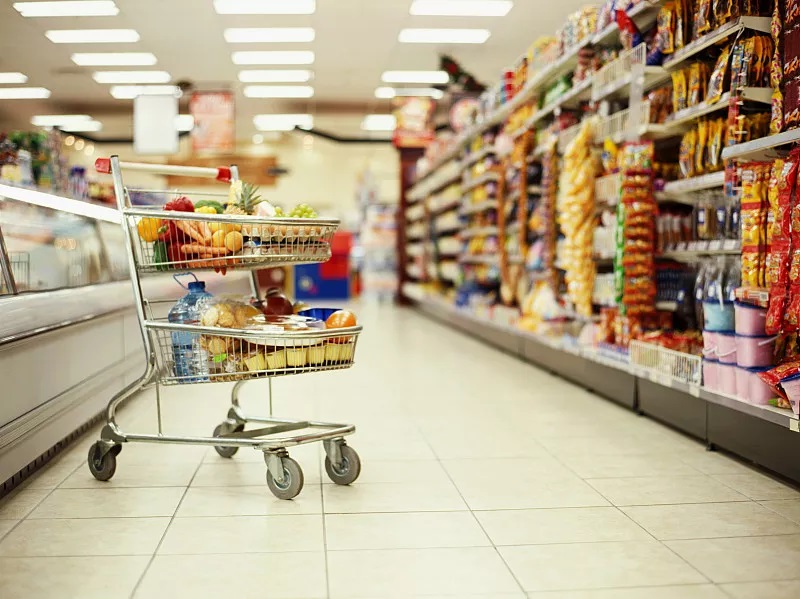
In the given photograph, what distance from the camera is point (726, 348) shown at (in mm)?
3529

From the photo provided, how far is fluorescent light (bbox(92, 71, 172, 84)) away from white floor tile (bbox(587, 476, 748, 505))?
10867 mm

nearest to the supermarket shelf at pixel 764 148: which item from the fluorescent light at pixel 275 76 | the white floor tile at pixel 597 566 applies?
the white floor tile at pixel 597 566

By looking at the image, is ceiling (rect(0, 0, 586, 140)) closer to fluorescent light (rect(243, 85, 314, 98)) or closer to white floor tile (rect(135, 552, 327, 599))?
fluorescent light (rect(243, 85, 314, 98))

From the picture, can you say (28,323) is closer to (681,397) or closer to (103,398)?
(103,398)

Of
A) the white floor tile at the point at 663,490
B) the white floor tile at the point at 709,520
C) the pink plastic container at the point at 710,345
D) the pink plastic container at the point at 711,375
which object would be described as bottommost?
the white floor tile at the point at 663,490

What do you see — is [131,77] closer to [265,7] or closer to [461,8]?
[265,7]

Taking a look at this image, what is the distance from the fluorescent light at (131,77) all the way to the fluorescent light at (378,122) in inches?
179

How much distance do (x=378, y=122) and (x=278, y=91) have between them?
10.7 ft

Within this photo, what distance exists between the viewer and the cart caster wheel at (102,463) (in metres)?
3.18

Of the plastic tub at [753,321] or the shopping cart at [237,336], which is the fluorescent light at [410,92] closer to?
the plastic tub at [753,321]

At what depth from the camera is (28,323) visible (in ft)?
10.4

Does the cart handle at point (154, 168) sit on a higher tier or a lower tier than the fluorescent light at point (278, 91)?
lower

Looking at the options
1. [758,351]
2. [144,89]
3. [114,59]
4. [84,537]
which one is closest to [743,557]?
[758,351]

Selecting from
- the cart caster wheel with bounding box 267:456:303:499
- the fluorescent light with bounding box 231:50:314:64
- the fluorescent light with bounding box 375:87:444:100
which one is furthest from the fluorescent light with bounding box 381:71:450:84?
the cart caster wheel with bounding box 267:456:303:499
